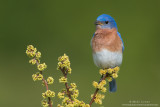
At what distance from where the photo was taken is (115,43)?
2.93 metres

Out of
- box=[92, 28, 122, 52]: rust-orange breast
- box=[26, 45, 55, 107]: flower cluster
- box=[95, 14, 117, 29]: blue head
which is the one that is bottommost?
box=[26, 45, 55, 107]: flower cluster

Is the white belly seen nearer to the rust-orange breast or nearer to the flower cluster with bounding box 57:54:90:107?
the rust-orange breast

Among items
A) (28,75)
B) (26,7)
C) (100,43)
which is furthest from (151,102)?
(26,7)

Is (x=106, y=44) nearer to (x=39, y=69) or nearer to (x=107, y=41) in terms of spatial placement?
(x=107, y=41)

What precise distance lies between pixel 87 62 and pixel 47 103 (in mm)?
3260

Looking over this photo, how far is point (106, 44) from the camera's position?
2898 mm

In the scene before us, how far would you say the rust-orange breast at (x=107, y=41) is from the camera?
9.51 ft

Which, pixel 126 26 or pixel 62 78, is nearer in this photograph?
pixel 62 78

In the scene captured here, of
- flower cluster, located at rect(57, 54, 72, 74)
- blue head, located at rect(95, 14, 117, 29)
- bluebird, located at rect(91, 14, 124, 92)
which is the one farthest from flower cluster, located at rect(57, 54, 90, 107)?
blue head, located at rect(95, 14, 117, 29)

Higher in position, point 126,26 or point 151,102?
point 126,26

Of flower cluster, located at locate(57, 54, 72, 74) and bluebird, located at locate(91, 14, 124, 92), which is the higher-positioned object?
bluebird, located at locate(91, 14, 124, 92)

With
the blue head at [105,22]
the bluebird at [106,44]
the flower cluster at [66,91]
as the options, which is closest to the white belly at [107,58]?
the bluebird at [106,44]

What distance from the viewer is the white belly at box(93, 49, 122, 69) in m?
2.90

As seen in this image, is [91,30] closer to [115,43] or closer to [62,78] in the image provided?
[115,43]
